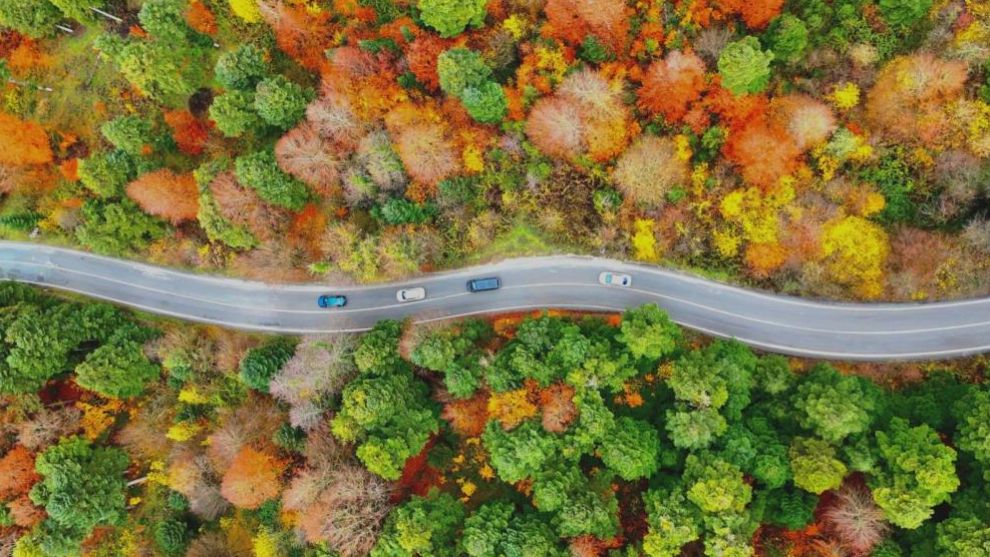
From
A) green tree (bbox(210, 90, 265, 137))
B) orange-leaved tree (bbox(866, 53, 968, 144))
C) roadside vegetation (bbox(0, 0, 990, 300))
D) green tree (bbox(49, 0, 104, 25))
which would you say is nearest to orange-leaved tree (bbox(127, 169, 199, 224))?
roadside vegetation (bbox(0, 0, 990, 300))

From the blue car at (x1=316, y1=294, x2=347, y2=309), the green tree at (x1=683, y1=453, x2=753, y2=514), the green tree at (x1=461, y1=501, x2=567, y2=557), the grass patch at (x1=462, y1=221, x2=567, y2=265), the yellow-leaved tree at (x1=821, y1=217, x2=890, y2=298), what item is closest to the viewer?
the green tree at (x1=683, y1=453, x2=753, y2=514)

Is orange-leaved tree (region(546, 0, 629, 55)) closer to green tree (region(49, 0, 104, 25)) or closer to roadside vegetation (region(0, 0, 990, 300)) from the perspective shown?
roadside vegetation (region(0, 0, 990, 300))

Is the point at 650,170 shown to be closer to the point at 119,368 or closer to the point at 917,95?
the point at 917,95

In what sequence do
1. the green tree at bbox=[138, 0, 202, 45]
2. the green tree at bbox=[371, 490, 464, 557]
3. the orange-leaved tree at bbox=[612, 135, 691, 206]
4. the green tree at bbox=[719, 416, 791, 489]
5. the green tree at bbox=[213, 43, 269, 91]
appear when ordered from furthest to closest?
the green tree at bbox=[138, 0, 202, 45] → the green tree at bbox=[213, 43, 269, 91] → the orange-leaved tree at bbox=[612, 135, 691, 206] → the green tree at bbox=[371, 490, 464, 557] → the green tree at bbox=[719, 416, 791, 489]

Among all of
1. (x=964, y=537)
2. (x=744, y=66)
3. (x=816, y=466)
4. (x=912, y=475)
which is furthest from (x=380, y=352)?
(x=964, y=537)

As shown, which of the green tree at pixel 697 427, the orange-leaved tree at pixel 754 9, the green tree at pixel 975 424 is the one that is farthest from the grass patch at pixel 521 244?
the green tree at pixel 975 424

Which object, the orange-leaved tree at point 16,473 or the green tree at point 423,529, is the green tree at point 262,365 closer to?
the green tree at point 423,529
